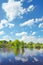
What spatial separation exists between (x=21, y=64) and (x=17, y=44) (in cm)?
4999

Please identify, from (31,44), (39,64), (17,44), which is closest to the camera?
(39,64)

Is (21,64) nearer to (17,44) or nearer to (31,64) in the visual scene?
(31,64)

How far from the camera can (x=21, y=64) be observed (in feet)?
50.7

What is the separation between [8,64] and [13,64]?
0.51 meters

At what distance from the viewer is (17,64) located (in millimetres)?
15656

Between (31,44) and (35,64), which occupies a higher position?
(31,44)

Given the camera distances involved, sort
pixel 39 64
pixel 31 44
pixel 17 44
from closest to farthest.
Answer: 1. pixel 39 64
2. pixel 17 44
3. pixel 31 44

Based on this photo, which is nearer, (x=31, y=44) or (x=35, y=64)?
(x=35, y=64)

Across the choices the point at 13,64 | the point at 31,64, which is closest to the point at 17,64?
the point at 13,64

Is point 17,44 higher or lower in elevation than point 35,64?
higher

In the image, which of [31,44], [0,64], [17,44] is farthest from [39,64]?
[31,44]

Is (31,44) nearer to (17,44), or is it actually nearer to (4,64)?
(17,44)

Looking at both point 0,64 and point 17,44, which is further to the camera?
point 17,44

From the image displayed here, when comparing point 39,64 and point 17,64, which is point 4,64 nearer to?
point 17,64
